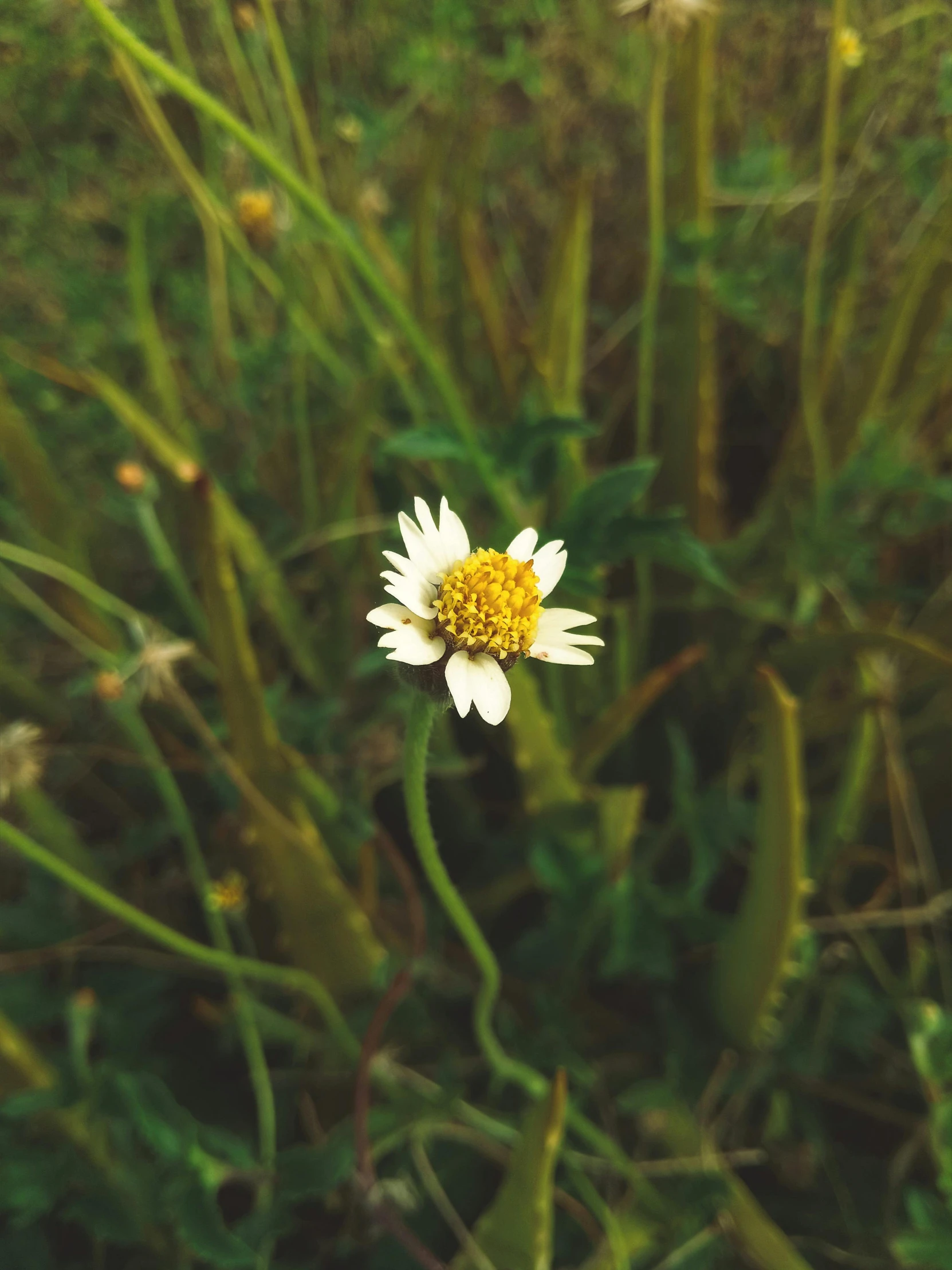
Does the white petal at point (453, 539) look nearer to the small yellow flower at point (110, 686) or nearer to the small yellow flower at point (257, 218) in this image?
the small yellow flower at point (110, 686)

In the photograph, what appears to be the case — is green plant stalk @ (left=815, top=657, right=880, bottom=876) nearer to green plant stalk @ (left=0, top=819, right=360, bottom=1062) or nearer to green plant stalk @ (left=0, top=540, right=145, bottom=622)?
green plant stalk @ (left=0, top=819, right=360, bottom=1062)

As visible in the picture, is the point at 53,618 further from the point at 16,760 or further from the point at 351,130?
the point at 351,130

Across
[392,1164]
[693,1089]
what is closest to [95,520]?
[392,1164]

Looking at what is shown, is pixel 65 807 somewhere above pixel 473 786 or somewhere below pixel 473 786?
below

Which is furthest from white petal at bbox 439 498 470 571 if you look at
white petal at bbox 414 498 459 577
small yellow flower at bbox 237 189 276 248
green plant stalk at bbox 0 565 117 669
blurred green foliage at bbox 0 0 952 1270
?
small yellow flower at bbox 237 189 276 248

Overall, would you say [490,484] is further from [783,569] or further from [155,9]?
[155,9]
